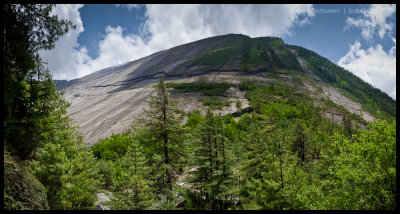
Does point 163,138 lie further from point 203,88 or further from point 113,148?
point 203,88

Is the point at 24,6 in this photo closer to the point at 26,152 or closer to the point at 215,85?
the point at 26,152

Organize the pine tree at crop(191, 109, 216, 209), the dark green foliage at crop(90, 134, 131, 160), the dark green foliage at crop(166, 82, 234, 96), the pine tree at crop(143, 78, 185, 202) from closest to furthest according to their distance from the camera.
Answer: the pine tree at crop(191, 109, 216, 209) < the pine tree at crop(143, 78, 185, 202) < the dark green foliage at crop(90, 134, 131, 160) < the dark green foliage at crop(166, 82, 234, 96)

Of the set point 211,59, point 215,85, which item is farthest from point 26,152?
point 211,59

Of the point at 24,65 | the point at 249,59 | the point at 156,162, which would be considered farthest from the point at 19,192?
the point at 249,59

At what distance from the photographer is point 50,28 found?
946cm

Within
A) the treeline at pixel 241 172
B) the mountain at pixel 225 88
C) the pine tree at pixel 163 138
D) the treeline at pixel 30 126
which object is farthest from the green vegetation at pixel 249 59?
the treeline at pixel 30 126

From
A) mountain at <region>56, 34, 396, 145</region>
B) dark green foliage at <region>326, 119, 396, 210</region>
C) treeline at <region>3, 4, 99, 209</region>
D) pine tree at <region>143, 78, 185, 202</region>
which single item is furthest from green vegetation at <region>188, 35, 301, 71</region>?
dark green foliage at <region>326, 119, 396, 210</region>

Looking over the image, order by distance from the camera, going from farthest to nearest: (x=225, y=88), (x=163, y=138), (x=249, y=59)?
1. (x=249, y=59)
2. (x=225, y=88)
3. (x=163, y=138)

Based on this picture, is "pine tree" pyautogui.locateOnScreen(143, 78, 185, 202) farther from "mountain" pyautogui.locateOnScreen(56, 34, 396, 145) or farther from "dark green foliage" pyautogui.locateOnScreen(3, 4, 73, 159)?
"mountain" pyautogui.locateOnScreen(56, 34, 396, 145)

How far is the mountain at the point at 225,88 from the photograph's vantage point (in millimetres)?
74500

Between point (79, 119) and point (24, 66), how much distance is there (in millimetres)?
74613

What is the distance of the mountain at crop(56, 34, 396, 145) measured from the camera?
244ft

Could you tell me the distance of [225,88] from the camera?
354ft

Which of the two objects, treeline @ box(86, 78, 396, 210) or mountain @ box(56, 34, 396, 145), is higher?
mountain @ box(56, 34, 396, 145)
